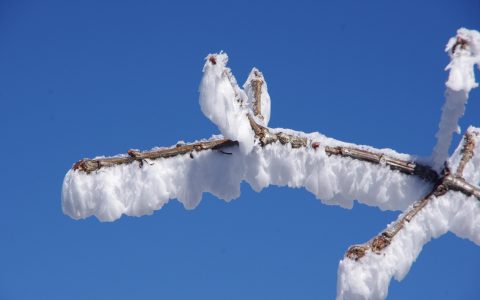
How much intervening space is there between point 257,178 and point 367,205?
0.69m

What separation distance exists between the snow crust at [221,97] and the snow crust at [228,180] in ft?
0.89

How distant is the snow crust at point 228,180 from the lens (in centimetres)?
349

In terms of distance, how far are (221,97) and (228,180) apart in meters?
0.60

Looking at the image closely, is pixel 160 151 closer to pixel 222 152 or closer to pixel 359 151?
pixel 222 152

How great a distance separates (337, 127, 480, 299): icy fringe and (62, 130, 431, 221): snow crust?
0.19 m

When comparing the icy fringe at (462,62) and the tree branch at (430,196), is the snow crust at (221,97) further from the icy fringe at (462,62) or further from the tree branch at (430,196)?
the icy fringe at (462,62)

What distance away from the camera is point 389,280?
2.94m

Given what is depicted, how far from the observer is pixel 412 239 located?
10.6ft

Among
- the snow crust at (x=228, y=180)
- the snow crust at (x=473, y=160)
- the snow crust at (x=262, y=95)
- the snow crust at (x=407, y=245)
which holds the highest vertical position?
the snow crust at (x=262, y=95)

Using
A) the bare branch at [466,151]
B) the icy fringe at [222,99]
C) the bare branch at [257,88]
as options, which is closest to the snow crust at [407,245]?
the bare branch at [466,151]

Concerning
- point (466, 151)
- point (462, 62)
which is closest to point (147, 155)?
point (462, 62)

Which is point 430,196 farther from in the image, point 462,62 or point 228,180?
point 228,180

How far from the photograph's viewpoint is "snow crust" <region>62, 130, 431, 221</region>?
3486mm

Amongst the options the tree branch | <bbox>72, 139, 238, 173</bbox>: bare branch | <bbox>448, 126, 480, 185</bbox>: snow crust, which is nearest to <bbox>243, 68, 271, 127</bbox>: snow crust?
<bbox>72, 139, 238, 173</bbox>: bare branch
